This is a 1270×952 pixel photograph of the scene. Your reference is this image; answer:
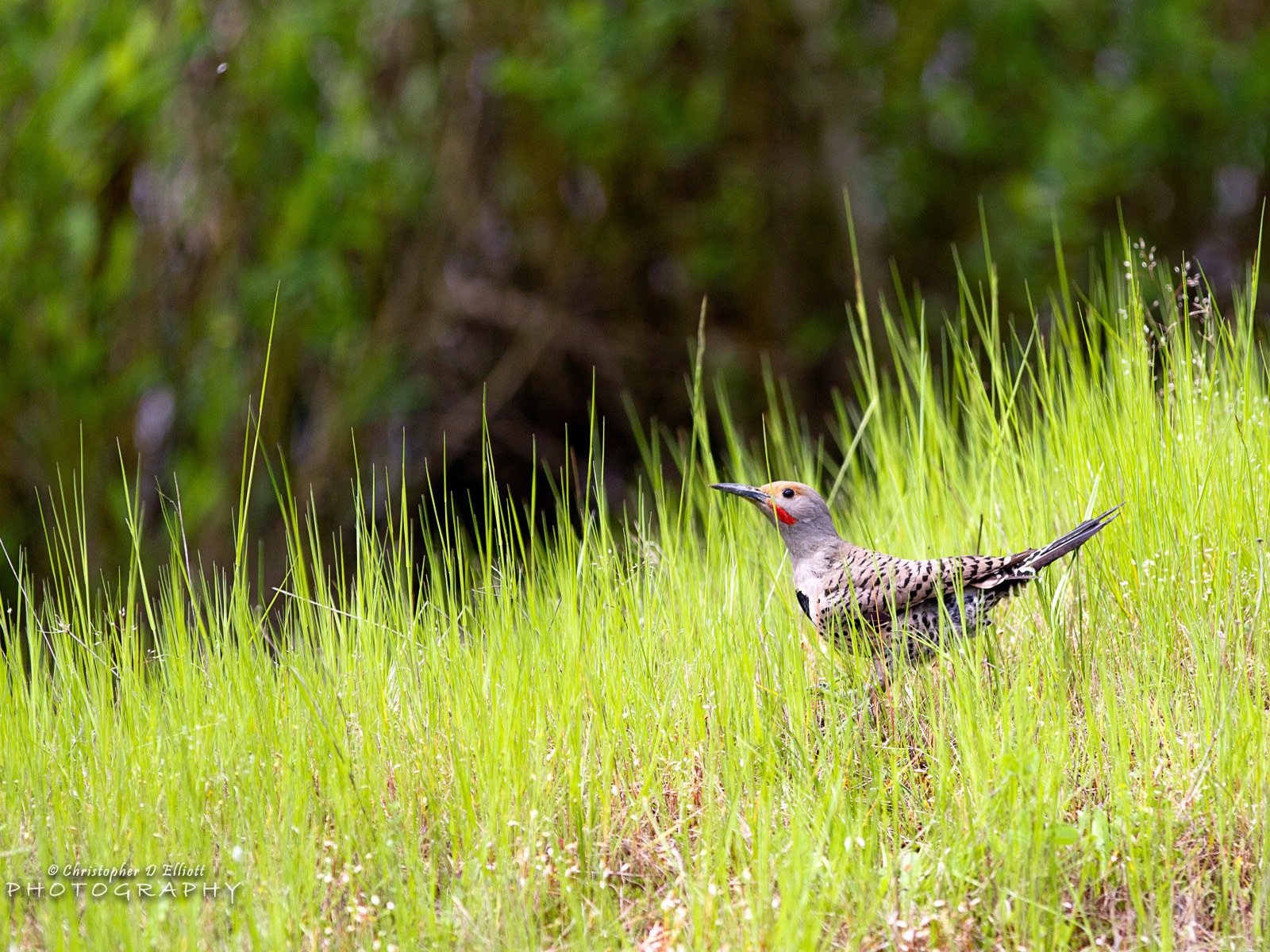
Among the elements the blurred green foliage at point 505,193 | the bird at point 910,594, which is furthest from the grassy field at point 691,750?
the blurred green foliage at point 505,193

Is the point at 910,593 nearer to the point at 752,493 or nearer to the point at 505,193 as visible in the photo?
the point at 752,493

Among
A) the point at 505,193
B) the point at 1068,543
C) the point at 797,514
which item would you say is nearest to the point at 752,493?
the point at 797,514

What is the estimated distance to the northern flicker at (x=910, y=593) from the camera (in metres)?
3.14

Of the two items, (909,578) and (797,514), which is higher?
(797,514)

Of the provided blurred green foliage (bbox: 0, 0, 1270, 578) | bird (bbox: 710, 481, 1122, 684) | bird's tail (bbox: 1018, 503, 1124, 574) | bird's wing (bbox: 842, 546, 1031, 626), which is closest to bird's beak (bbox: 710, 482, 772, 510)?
bird (bbox: 710, 481, 1122, 684)

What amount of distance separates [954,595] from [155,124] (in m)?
4.97

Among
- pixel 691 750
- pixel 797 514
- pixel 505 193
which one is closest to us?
pixel 691 750

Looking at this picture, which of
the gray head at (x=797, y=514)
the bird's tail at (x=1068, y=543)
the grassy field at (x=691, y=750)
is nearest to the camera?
the grassy field at (x=691, y=750)

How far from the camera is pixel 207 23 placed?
644 centimetres

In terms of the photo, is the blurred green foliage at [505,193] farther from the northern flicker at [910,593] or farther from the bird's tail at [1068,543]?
the bird's tail at [1068,543]

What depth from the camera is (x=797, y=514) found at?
389 cm

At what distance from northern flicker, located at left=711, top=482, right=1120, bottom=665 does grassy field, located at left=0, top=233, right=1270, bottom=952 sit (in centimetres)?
10

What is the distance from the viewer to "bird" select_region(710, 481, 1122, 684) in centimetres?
314

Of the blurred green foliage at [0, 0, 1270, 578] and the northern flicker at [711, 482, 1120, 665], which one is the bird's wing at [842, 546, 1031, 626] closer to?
the northern flicker at [711, 482, 1120, 665]
